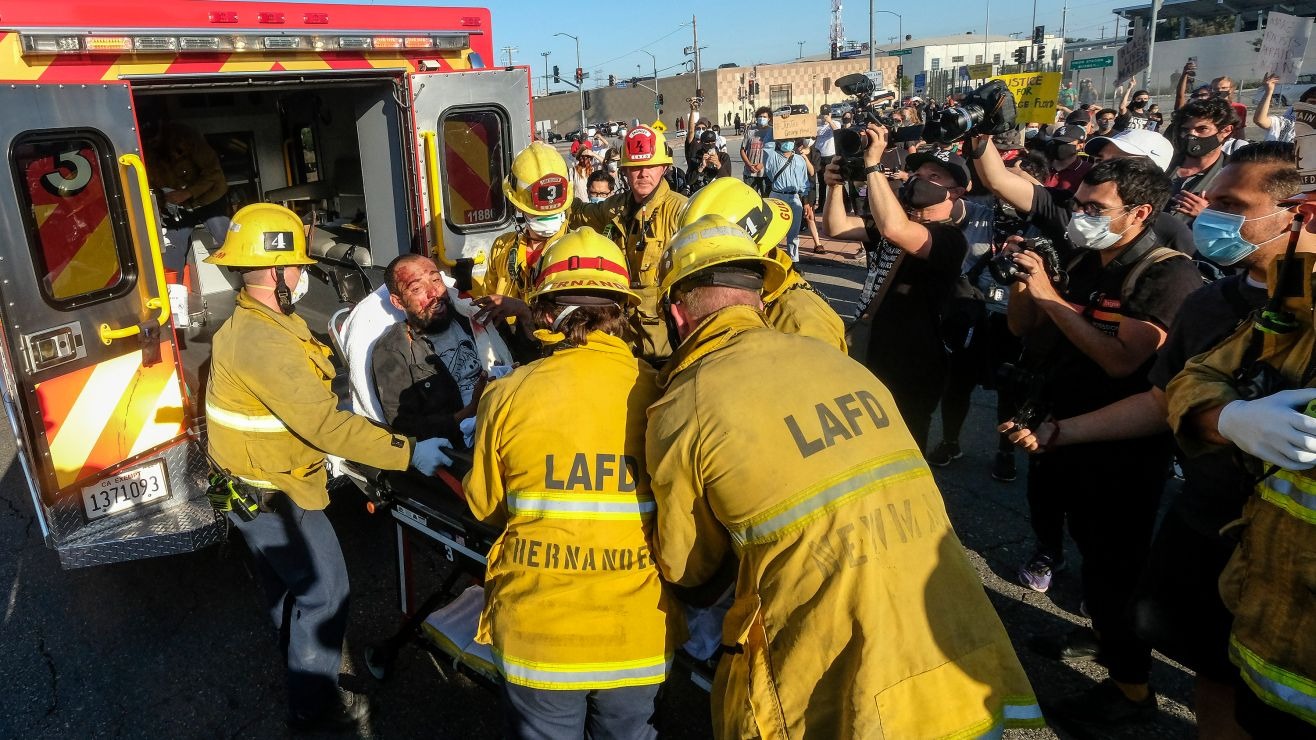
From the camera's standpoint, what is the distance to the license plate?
3535 millimetres

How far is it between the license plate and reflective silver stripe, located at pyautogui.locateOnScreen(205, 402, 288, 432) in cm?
118

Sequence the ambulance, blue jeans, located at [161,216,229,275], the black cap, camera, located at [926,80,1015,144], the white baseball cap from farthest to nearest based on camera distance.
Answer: blue jeans, located at [161,216,229,275] < the black cap < the white baseball cap < camera, located at [926,80,1015,144] < the ambulance

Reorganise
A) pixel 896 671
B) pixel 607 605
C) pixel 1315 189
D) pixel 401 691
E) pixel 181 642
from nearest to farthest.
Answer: pixel 896 671 < pixel 607 605 < pixel 1315 189 < pixel 401 691 < pixel 181 642

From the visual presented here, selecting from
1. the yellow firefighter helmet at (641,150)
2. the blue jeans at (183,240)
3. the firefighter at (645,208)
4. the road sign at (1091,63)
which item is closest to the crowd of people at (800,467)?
the firefighter at (645,208)

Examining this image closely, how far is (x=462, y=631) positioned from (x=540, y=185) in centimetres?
237

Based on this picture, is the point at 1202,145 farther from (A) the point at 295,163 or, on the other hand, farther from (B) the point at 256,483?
(A) the point at 295,163

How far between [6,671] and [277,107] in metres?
5.43

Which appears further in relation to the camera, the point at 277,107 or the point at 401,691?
the point at 277,107

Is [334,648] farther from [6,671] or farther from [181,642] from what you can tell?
[6,671]

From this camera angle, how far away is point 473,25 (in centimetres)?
494

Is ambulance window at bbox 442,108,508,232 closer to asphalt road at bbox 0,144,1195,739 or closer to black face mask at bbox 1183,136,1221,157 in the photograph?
asphalt road at bbox 0,144,1195,739

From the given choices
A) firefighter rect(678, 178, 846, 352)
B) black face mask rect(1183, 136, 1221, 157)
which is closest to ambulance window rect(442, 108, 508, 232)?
firefighter rect(678, 178, 846, 352)

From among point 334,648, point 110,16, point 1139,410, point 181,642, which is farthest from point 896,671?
point 110,16

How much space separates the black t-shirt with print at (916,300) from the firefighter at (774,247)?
3.29 ft
